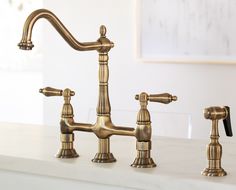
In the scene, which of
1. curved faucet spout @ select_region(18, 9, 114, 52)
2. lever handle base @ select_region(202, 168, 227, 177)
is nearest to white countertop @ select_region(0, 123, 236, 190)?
lever handle base @ select_region(202, 168, 227, 177)

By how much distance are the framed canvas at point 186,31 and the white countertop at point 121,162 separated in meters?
1.63

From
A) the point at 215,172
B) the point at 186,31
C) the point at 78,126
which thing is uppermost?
the point at 186,31

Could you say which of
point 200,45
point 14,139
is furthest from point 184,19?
point 14,139

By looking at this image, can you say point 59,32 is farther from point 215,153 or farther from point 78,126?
point 215,153

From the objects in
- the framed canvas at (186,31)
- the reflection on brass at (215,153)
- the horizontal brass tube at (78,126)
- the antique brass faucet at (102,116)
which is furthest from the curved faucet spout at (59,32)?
the framed canvas at (186,31)

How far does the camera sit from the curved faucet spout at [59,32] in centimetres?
116

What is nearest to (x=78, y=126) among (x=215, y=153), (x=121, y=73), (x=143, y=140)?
(x=143, y=140)

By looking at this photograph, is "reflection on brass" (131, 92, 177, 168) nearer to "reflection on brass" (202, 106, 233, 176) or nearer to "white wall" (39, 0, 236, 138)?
"reflection on brass" (202, 106, 233, 176)

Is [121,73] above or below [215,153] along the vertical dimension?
above

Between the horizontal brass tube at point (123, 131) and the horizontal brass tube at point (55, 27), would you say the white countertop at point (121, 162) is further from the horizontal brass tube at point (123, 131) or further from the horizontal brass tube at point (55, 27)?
the horizontal brass tube at point (55, 27)

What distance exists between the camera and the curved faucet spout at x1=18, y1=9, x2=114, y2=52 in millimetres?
1162

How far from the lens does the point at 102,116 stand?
126cm

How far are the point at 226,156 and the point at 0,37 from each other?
382 centimetres

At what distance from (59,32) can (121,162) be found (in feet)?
0.93
